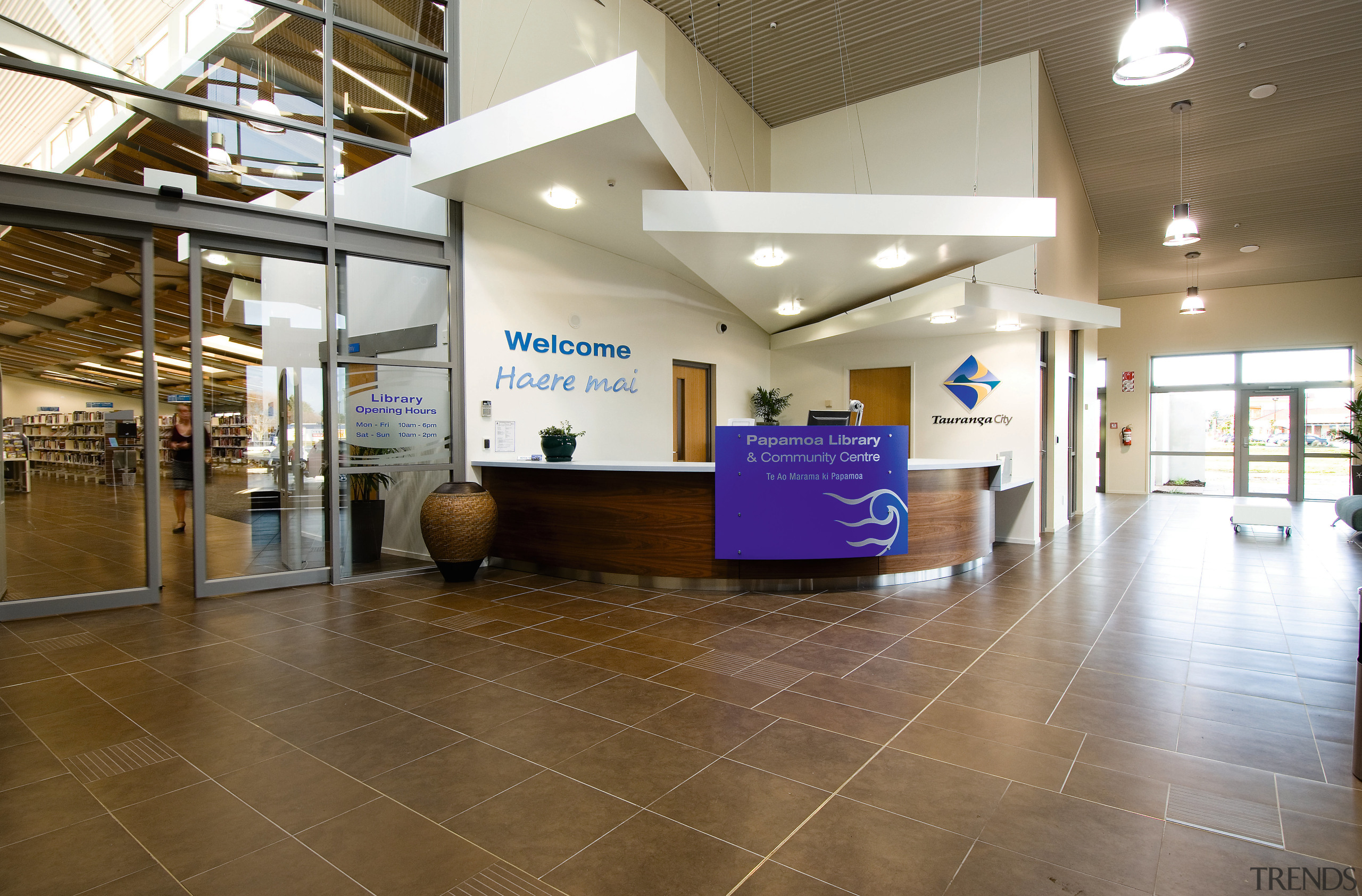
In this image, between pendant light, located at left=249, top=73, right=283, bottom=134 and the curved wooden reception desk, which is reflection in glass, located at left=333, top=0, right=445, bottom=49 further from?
the curved wooden reception desk

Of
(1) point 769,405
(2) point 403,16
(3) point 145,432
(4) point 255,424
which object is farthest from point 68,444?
(1) point 769,405

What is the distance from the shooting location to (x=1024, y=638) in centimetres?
402

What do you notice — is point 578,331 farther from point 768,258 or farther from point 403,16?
point 403,16

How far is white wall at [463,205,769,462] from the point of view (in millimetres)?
6234

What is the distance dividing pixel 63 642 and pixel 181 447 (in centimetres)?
161

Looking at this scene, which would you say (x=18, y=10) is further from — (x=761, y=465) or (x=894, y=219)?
(x=894, y=219)

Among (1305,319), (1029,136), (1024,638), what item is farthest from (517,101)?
(1305,319)

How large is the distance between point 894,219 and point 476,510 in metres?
4.13

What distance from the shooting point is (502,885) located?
1.78 m

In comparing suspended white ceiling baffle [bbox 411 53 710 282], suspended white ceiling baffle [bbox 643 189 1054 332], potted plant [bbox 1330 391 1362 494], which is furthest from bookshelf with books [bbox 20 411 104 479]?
potted plant [bbox 1330 391 1362 494]

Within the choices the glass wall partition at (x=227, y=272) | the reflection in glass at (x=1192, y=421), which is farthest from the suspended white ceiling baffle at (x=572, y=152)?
the reflection in glass at (x=1192, y=421)

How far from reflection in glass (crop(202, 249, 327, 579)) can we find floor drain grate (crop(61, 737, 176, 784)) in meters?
2.79

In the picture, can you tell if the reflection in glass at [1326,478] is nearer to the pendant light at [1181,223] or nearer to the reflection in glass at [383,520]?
the pendant light at [1181,223]

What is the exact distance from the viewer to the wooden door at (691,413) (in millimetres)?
8750
